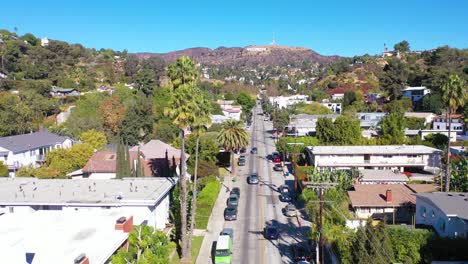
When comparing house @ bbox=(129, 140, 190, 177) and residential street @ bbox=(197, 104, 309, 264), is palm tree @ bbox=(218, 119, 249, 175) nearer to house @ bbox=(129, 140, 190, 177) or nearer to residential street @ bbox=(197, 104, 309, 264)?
residential street @ bbox=(197, 104, 309, 264)

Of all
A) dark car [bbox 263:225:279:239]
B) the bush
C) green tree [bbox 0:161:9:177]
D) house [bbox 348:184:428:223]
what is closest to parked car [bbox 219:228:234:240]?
dark car [bbox 263:225:279:239]

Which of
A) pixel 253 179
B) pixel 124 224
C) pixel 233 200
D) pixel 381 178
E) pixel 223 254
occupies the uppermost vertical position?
pixel 124 224

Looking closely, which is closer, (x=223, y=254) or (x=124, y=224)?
(x=124, y=224)

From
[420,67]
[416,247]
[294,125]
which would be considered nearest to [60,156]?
[416,247]

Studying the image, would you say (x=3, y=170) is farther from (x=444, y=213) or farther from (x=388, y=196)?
(x=444, y=213)

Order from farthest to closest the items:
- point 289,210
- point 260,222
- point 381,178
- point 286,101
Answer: point 286,101 < point 381,178 < point 289,210 < point 260,222

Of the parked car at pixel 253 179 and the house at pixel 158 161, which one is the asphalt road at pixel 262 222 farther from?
the house at pixel 158 161

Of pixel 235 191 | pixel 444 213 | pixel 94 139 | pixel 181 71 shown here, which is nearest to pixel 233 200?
pixel 235 191
